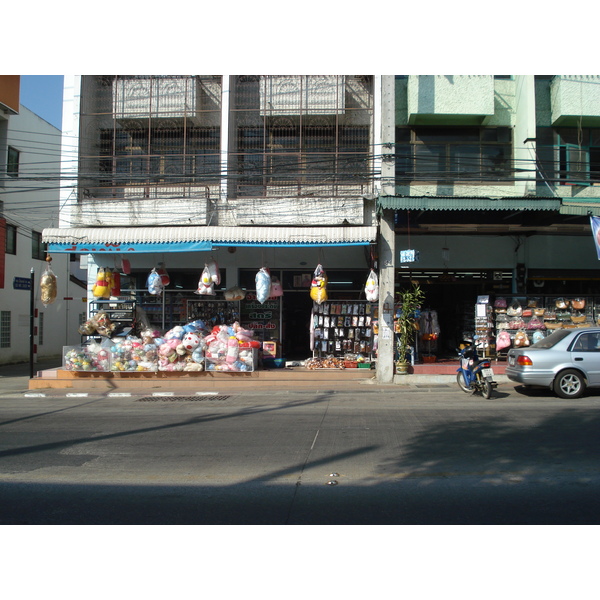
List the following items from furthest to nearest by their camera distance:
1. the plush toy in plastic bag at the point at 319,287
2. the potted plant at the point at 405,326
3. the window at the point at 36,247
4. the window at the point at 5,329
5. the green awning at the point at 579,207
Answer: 1. the window at the point at 36,247
2. the window at the point at 5,329
3. the potted plant at the point at 405,326
4. the plush toy in plastic bag at the point at 319,287
5. the green awning at the point at 579,207

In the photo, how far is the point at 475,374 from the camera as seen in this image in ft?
42.2

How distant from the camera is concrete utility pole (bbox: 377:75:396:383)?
607 inches

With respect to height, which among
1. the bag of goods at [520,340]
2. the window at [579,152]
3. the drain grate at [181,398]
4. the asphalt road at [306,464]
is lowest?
the drain grate at [181,398]

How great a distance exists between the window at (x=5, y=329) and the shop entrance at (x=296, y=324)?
43.5 ft

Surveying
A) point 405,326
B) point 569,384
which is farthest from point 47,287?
point 569,384

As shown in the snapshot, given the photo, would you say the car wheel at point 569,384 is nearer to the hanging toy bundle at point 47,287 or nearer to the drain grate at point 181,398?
the drain grate at point 181,398

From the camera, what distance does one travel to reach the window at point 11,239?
76.1 ft

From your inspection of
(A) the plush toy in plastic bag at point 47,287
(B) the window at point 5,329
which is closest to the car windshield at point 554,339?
(A) the plush toy in plastic bag at point 47,287

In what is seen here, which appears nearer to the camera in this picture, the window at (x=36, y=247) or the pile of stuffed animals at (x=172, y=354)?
the pile of stuffed animals at (x=172, y=354)

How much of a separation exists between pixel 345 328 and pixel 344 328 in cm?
4

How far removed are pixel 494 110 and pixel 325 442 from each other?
523 inches

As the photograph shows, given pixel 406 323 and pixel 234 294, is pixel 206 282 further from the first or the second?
pixel 406 323

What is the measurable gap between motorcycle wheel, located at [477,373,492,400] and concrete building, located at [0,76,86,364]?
51.0ft

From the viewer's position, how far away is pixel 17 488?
236 inches
